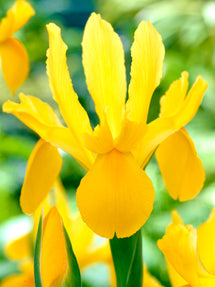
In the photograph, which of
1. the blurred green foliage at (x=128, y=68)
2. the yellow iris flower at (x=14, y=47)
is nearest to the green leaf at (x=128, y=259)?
the yellow iris flower at (x=14, y=47)

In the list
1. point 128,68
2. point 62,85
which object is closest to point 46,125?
point 62,85

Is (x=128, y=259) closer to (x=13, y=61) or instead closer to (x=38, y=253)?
(x=38, y=253)

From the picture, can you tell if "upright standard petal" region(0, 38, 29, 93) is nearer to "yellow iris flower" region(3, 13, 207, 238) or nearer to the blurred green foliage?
"yellow iris flower" region(3, 13, 207, 238)

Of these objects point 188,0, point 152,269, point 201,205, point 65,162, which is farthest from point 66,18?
point 152,269

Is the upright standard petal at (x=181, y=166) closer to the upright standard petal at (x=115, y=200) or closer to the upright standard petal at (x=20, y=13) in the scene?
the upright standard petal at (x=115, y=200)

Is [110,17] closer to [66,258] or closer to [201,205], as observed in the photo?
[201,205]

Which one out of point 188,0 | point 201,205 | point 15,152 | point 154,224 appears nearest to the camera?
point 154,224
